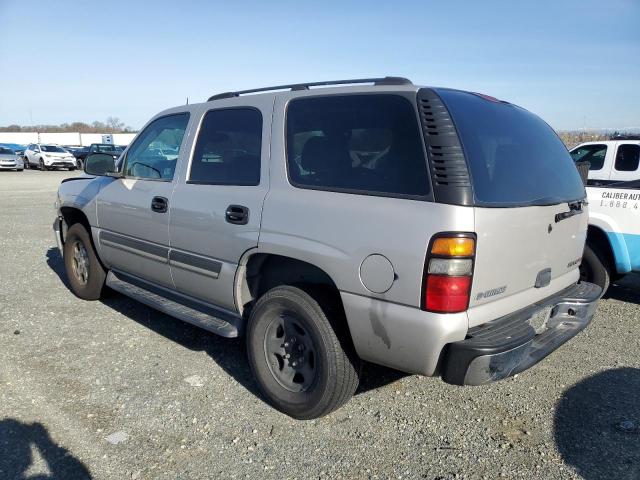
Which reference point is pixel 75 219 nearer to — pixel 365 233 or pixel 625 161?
pixel 365 233

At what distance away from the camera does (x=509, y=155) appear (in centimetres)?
286

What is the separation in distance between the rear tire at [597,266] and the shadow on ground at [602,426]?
4.63ft

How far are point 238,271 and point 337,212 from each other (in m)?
0.92

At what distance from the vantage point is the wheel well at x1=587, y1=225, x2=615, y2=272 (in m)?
5.11

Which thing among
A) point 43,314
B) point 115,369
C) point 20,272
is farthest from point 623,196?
point 20,272

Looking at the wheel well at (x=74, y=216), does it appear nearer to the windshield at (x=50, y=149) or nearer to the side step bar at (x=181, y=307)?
the side step bar at (x=181, y=307)

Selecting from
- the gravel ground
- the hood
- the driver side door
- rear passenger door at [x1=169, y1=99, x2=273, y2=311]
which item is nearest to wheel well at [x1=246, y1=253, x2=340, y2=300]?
rear passenger door at [x1=169, y1=99, x2=273, y2=311]

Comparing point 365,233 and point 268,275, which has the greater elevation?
point 365,233

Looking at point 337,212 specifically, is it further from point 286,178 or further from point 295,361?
point 295,361

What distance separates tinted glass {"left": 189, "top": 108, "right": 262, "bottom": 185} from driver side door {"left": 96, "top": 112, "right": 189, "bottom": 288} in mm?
217

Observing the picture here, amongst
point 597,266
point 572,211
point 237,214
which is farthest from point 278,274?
point 597,266

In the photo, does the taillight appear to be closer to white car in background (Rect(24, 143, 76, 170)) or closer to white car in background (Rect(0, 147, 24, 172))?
white car in background (Rect(0, 147, 24, 172))

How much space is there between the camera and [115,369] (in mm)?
3750

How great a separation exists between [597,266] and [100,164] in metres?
4.95
